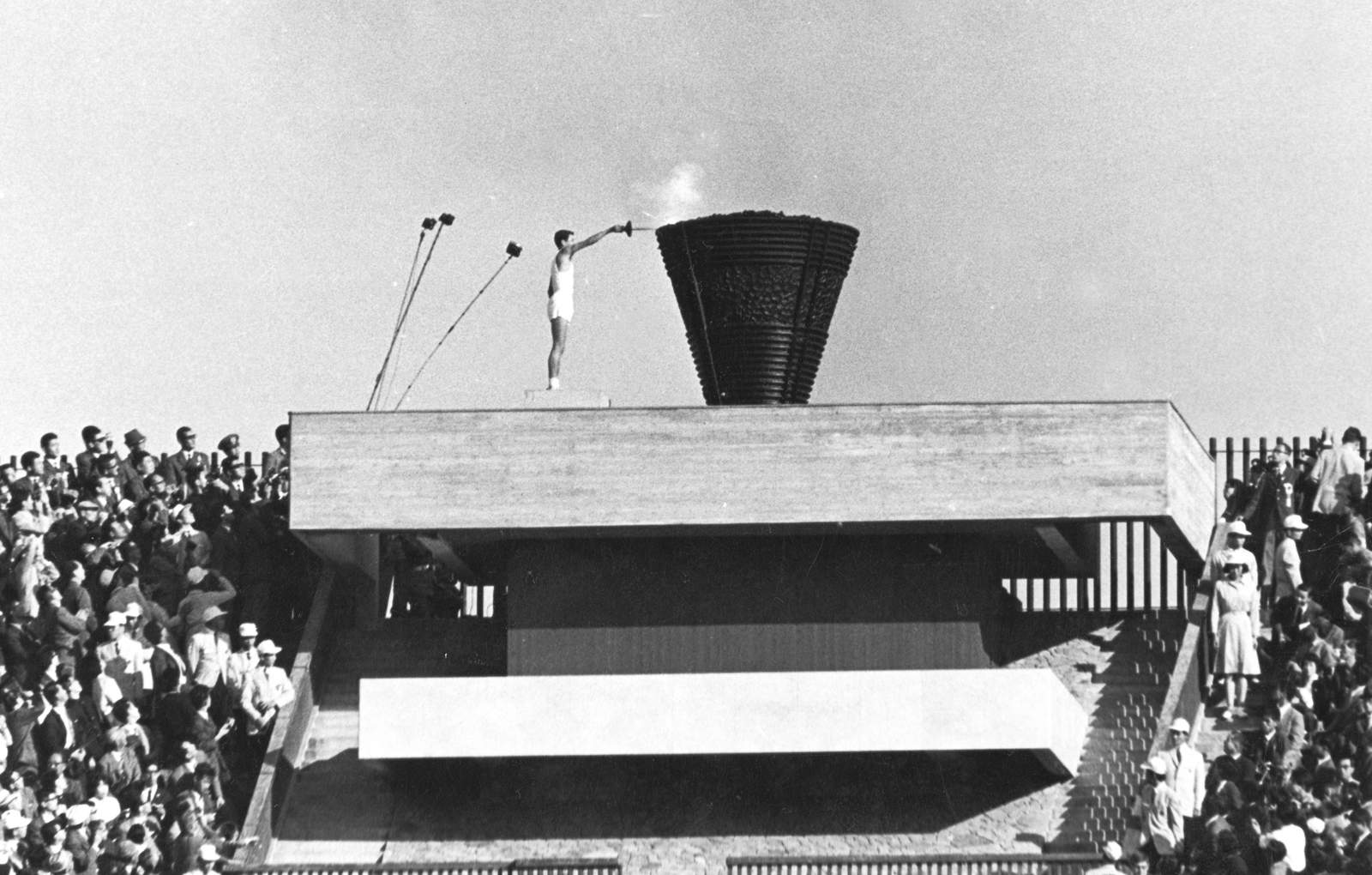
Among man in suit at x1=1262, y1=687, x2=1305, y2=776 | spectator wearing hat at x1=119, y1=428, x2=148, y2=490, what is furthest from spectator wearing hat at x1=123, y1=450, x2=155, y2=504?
man in suit at x1=1262, y1=687, x2=1305, y2=776

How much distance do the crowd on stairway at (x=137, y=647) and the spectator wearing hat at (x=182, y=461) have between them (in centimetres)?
2

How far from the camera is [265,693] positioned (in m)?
33.6

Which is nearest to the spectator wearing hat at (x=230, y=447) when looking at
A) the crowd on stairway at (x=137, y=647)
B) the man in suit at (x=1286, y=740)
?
the crowd on stairway at (x=137, y=647)

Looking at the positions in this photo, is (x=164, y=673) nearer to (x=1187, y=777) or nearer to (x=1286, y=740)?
(x=1187, y=777)

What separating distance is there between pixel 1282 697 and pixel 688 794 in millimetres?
5943

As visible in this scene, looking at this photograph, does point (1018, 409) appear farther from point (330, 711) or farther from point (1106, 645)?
point (330, 711)

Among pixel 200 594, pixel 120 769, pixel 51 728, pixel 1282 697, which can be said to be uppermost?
pixel 200 594

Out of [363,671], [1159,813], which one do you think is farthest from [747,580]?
[1159,813]

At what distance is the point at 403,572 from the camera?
37.1 meters

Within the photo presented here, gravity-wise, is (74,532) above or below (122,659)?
above

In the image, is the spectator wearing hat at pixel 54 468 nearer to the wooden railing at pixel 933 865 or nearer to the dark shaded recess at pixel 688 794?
the dark shaded recess at pixel 688 794

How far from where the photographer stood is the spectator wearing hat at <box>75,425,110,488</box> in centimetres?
3681

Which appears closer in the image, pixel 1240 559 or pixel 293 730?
pixel 1240 559

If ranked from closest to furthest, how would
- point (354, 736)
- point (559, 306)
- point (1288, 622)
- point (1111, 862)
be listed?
point (1111, 862), point (1288, 622), point (354, 736), point (559, 306)
